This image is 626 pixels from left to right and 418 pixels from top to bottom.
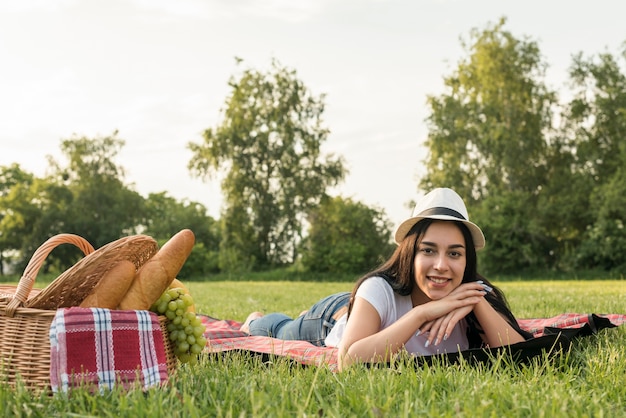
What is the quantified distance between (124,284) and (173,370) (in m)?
0.54

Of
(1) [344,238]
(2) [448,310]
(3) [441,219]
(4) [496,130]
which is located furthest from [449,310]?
(1) [344,238]

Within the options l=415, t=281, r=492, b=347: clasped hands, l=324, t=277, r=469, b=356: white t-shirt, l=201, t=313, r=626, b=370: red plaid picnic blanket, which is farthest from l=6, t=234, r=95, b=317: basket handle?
l=415, t=281, r=492, b=347: clasped hands

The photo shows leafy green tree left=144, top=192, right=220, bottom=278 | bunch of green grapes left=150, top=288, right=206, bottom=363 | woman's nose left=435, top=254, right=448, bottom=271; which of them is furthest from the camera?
leafy green tree left=144, top=192, right=220, bottom=278

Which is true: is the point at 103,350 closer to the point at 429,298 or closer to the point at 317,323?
the point at 429,298

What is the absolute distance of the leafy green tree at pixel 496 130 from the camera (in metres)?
30.4

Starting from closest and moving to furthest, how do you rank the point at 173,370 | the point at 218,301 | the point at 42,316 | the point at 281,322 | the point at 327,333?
the point at 42,316, the point at 173,370, the point at 327,333, the point at 281,322, the point at 218,301

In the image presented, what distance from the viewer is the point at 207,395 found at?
282 centimetres

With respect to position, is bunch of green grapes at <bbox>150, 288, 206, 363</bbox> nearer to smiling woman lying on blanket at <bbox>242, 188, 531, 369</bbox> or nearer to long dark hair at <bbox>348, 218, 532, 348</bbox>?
smiling woman lying on blanket at <bbox>242, 188, 531, 369</bbox>

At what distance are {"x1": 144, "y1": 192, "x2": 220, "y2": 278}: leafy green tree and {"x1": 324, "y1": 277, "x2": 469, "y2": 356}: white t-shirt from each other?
27822mm

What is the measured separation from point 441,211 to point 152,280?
178cm

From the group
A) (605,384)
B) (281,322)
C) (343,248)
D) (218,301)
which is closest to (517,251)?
(343,248)

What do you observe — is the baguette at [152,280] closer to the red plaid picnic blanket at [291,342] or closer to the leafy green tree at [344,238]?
the red plaid picnic blanket at [291,342]

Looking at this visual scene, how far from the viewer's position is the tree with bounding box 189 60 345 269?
33.0m

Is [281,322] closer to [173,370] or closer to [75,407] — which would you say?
[173,370]
